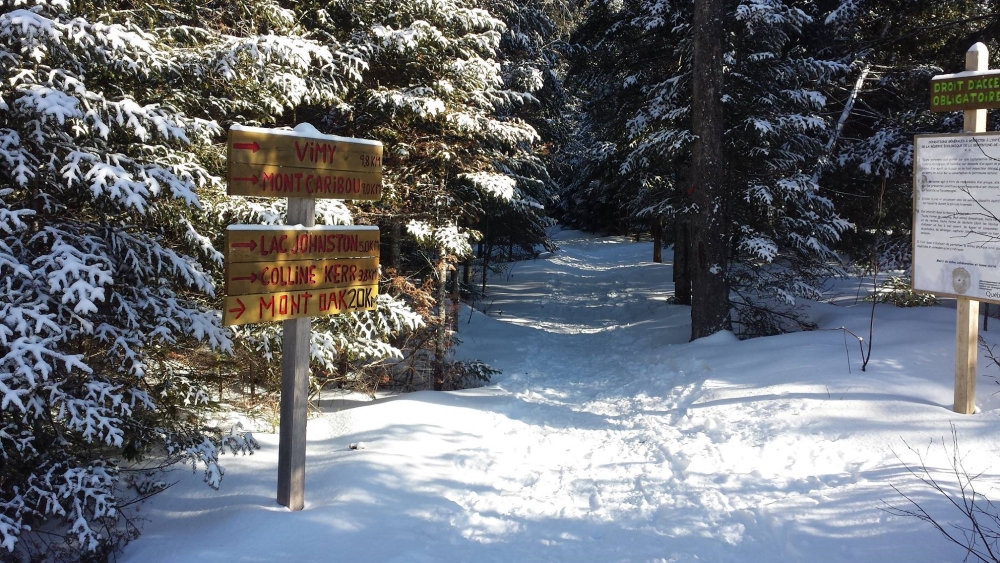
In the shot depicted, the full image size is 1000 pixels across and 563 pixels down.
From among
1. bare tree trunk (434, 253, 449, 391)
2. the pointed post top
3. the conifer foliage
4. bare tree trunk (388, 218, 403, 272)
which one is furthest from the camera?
bare tree trunk (388, 218, 403, 272)

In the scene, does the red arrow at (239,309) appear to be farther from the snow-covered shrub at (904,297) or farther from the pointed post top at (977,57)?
the snow-covered shrub at (904,297)

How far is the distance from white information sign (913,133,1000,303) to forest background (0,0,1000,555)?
9.77 feet

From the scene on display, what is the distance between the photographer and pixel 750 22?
11.0 meters

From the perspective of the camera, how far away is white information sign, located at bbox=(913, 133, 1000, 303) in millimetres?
6051

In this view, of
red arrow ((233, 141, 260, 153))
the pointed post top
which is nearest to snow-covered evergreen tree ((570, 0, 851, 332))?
the pointed post top

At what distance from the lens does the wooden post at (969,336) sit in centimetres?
617

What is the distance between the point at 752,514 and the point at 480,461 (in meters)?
2.73

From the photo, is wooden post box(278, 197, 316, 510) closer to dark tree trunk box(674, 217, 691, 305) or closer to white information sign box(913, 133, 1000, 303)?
white information sign box(913, 133, 1000, 303)

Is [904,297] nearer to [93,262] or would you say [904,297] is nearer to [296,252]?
[296,252]

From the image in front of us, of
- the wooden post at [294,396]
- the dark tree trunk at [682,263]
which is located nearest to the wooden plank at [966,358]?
the wooden post at [294,396]

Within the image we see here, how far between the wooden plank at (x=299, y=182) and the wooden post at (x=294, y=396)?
6.1 inches

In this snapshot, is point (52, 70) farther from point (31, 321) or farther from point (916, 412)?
point (916, 412)

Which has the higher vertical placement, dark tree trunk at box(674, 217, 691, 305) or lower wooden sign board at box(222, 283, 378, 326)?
dark tree trunk at box(674, 217, 691, 305)

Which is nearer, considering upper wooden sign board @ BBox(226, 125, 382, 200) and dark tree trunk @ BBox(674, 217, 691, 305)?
upper wooden sign board @ BBox(226, 125, 382, 200)
